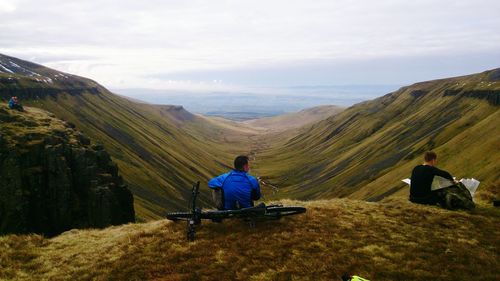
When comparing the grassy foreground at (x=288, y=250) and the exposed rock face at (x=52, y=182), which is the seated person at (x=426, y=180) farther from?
the exposed rock face at (x=52, y=182)

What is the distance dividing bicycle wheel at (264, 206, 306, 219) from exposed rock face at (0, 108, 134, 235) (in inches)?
1800

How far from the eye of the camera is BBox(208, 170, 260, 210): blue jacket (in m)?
22.0

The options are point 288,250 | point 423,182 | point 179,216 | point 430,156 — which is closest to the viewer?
point 288,250

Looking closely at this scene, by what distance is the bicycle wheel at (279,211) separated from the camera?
2284 centimetres

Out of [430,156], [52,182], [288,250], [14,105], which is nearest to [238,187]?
[288,250]

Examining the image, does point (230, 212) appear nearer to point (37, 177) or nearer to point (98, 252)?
point (98, 252)

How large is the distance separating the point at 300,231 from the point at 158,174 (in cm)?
15474

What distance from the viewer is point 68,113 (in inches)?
7736

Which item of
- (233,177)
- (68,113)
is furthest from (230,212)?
(68,113)

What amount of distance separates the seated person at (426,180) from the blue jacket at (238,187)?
458 inches

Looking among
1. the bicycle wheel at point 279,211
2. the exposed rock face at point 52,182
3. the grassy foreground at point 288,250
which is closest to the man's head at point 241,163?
the bicycle wheel at point 279,211

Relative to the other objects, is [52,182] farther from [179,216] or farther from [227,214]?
[227,214]

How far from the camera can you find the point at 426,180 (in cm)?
2647

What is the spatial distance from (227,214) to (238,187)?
161cm
